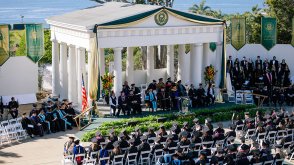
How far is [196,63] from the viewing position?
3369 centimetres

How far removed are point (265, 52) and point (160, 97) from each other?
11124 millimetres

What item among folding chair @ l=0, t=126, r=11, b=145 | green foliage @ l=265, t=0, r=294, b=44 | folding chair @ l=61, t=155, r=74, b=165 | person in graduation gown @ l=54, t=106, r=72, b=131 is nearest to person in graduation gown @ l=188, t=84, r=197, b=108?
person in graduation gown @ l=54, t=106, r=72, b=131

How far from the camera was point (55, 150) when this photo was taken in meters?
25.0

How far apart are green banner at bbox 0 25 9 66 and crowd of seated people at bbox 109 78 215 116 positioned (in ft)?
25.0

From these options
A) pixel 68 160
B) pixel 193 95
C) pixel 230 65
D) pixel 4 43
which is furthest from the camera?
pixel 230 65

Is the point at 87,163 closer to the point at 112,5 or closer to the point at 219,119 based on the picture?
the point at 219,119

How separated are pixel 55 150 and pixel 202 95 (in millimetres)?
10500

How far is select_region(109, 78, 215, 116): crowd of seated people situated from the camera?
99.2 ft

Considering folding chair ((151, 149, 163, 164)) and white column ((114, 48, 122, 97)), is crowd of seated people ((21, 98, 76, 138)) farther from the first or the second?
folding chair ((151, 149, 163, 164))

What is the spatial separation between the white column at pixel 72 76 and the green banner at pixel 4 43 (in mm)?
3841

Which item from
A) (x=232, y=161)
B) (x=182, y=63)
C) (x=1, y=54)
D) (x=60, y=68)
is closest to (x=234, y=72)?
(x=182, y=63)

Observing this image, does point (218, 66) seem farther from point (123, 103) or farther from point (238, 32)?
point (123, 103)

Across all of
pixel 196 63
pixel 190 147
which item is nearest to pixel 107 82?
pixel 196 63

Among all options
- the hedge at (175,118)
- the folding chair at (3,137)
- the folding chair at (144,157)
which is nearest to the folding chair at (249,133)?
the hedge at (175,118)
